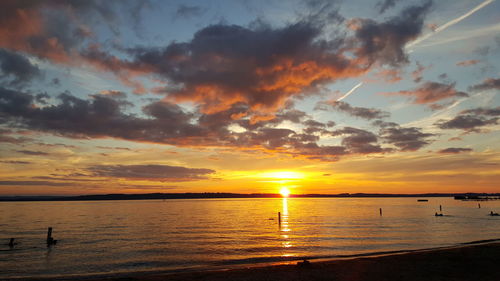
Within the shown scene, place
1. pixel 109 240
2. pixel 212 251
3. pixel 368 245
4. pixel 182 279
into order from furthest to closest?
1. pixel 109 240
2. pixel 368 245
3. pixel 212 251
4. pixel 182 279

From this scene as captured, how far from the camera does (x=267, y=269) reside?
88.4ft

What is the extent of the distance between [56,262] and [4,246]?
17.7 meters

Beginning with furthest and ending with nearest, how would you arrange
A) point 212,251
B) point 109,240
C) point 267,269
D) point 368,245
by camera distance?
1. point 109,240
2. point 368,245
3. point 212,251
4. point 267,269

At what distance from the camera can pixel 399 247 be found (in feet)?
144

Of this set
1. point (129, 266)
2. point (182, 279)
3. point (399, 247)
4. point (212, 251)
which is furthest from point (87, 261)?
point (399, 247)

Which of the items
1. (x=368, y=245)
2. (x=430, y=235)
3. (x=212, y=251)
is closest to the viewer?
(x=212, y=251)

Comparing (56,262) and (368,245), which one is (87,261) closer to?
(56,262)

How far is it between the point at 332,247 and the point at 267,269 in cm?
2088

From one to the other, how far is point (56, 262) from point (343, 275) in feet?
103

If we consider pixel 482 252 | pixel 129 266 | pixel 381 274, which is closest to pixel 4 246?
pixel 129 266

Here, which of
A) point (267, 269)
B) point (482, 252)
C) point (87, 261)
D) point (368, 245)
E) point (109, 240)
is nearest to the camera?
point (267, 269)

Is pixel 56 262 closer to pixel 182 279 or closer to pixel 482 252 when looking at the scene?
pixel 182 279

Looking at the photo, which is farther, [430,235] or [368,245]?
[430,235]

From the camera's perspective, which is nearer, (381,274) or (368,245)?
(381,274)
